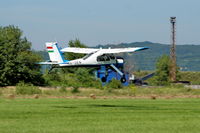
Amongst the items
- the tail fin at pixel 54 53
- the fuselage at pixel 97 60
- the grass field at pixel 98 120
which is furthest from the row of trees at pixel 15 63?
the grass field at pixel 98 120

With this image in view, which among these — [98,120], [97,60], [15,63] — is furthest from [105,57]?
[15,63]

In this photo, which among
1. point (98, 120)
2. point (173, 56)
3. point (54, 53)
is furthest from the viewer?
point (173, 56)

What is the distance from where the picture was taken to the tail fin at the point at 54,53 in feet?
160

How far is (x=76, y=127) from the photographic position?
26.0 metres

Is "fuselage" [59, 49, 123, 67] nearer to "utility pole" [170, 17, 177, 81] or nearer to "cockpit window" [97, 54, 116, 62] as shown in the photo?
"cockpit window" [97, 54, 116, 62]

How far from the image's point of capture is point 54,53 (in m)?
49.6

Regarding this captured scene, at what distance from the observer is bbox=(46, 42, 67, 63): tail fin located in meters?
48.7

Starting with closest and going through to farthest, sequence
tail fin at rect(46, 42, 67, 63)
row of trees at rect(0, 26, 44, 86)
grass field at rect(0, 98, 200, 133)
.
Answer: grass field at rect(0, 98, 200, 133), tail fin at rect(46, 42, 67, 63), row of trees at rect(0, 26, 44, 86)

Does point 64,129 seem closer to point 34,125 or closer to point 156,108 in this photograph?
point 34,125

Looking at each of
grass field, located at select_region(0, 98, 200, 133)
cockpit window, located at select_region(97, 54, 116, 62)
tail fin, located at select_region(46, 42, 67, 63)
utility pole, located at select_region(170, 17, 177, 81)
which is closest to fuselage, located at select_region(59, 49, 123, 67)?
cockpit window, located at select_region(97, 54, 116, 62)

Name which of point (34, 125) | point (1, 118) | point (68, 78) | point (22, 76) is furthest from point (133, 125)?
point (68, 78)

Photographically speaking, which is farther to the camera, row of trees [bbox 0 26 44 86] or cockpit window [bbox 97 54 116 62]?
row of trees [bbox 0 26 44 86]

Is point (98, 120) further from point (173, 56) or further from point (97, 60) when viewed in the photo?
point (173, 56)

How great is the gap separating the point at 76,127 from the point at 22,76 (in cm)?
5065
